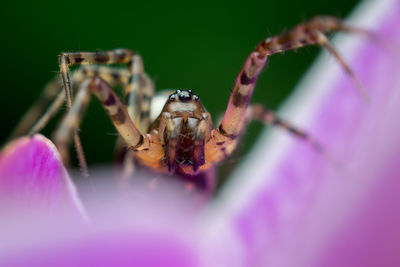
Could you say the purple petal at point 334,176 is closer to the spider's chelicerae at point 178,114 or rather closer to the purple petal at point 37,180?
the spider's chelicerae at point 178,114

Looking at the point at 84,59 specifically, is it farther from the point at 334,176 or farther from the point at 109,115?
the point at 334,176

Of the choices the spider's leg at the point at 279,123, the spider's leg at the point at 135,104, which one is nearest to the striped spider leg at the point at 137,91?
the spider's leg at the point at 135,104

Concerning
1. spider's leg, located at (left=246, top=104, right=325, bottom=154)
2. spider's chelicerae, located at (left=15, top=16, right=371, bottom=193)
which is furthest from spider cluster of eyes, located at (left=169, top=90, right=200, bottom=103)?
spider's leg, located at (left=246, top=104, right=325, bottom=154)

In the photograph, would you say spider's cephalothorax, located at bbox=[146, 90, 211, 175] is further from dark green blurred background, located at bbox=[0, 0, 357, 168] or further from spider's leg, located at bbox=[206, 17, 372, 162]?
dark green blurred background, located at bbox=[0, 0, 357, 168]

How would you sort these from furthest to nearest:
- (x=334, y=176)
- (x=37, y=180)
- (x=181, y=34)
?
1. (x=181, y=34)
2. (x=334, y=176)
3. (x=37, y=180)

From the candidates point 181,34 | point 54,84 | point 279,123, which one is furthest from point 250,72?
point 181,34

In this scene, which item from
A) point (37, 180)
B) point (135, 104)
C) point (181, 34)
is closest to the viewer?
point (37, 180)

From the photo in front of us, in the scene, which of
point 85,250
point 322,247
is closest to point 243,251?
point 322,247
